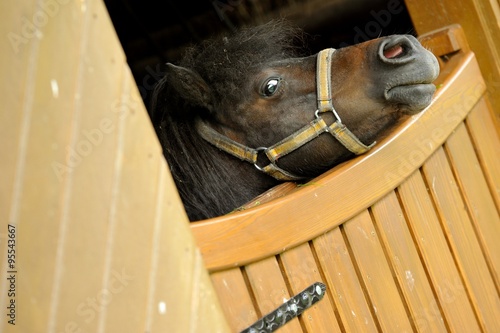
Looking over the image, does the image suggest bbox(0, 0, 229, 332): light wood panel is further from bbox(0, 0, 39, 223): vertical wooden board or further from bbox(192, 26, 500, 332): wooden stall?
bbox(192, 26, 500, 332): wooden stall

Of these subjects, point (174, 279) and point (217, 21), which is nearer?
point (174, 279)

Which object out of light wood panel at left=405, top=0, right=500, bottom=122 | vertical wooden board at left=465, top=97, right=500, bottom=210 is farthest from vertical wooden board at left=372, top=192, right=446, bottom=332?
light wood panel at left=405, top=0, right=500, bottom=122

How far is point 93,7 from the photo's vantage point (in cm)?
159

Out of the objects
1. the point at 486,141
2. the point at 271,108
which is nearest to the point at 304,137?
the point at 271,108

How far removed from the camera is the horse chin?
2506mm

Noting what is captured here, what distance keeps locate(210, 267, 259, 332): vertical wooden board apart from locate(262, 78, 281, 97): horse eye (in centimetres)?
96

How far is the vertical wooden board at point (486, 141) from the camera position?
290 centimetres

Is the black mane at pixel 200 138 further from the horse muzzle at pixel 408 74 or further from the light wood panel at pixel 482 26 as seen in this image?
the light wood panel at pixel 482 26

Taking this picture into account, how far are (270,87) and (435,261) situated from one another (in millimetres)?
945

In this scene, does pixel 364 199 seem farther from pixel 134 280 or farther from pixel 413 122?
pixel 134 280

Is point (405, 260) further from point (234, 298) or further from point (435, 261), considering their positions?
point (234, 298)

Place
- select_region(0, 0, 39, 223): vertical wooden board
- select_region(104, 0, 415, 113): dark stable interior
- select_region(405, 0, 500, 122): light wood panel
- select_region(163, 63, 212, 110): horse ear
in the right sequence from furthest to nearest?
select_region(104, 0, 415, 113): dark stable interior → select_region(405, 0, 500, 122): light wood panel → select_region(163, 63, 212, 110): horse ear → select_region(0, 0, 39, 223): vertical wooden board

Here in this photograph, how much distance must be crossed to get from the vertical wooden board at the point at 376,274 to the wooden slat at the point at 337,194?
7cm

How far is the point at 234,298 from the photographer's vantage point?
6.55ft
